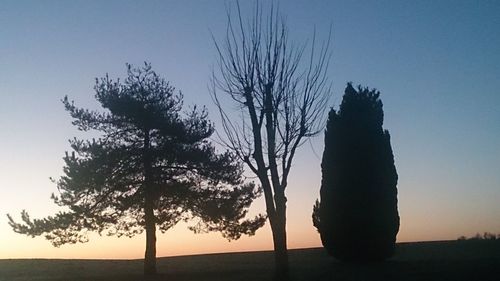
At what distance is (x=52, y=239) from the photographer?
1057 inches

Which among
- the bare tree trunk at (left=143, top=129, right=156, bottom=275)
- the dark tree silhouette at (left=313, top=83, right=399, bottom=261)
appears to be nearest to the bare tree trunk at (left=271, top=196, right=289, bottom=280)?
the dark tree silhouette at (left=313, top=83, right=399, bottom=261)

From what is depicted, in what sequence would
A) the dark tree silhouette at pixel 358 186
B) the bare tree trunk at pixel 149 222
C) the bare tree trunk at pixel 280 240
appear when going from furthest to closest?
the bare tree trunk at pixel 149 222 → the dark tree silhouette at pixel 358 186 → the bare tree trunk at pixel 280 240

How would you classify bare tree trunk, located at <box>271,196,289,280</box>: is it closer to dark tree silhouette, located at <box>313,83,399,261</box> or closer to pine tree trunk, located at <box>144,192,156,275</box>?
dark tree silhouette, located at <box>313,83,399,261</box>

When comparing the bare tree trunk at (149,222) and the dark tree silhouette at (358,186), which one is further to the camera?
the bare tree trunk at (149,222)

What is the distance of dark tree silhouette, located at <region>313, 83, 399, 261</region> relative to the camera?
77.3ft

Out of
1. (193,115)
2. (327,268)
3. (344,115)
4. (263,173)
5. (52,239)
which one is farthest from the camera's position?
(193,115)

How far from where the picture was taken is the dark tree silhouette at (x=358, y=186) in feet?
77.3

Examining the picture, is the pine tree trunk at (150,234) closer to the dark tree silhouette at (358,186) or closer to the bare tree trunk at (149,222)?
the bare tree trunk at (149,222)

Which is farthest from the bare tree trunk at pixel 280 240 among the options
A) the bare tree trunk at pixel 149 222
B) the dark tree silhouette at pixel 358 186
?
the bare tree trunk at pixel 149 222

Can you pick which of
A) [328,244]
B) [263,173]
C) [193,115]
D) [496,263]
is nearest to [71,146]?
[193,115]

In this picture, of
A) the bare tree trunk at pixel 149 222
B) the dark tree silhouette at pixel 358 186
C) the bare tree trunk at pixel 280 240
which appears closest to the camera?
the bare tree trunk at pixel 280 240

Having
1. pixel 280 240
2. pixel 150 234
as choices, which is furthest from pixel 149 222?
pixel 280 240

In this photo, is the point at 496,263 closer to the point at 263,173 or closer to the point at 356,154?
the point at 356,154

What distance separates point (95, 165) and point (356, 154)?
490 inches
